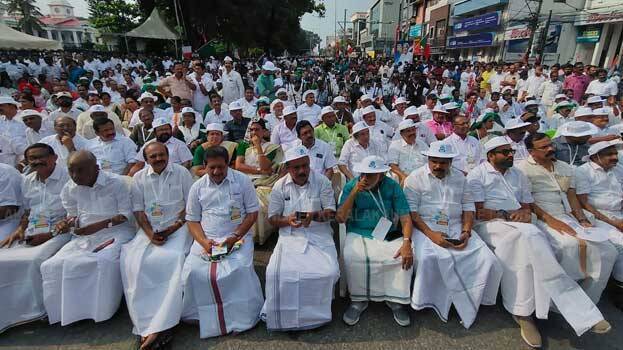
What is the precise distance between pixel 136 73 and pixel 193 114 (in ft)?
39.2

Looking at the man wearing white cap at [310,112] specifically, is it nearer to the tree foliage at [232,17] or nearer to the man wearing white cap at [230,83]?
the man wearing white cap at [230,83]

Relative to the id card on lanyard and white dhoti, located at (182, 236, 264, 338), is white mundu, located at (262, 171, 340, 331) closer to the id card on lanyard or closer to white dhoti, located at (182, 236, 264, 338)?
white dhoti, located at (182, 236, 264, 338)

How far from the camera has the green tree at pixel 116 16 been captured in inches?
1364

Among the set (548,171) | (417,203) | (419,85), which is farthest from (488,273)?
(419,85)

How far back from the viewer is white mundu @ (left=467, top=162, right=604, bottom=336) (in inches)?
103

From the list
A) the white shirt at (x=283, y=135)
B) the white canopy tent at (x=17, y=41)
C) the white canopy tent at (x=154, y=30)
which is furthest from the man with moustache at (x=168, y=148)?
the white canopy tent at (x=154, y=30)

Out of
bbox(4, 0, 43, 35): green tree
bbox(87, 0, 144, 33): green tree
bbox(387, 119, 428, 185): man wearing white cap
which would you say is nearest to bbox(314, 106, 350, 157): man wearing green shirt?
bbox(387, 119, 428, 185): man wearing white cap

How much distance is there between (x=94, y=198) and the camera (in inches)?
118

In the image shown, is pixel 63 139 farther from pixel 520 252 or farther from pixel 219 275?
pixel 520 252

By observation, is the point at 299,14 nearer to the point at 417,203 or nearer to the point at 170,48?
the point at 170,48

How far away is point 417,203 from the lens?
10.8 ft

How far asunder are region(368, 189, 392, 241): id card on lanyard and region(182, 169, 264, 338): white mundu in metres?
1.23

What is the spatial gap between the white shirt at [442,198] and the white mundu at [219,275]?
1746mm

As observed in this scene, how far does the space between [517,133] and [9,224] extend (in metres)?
6.03
